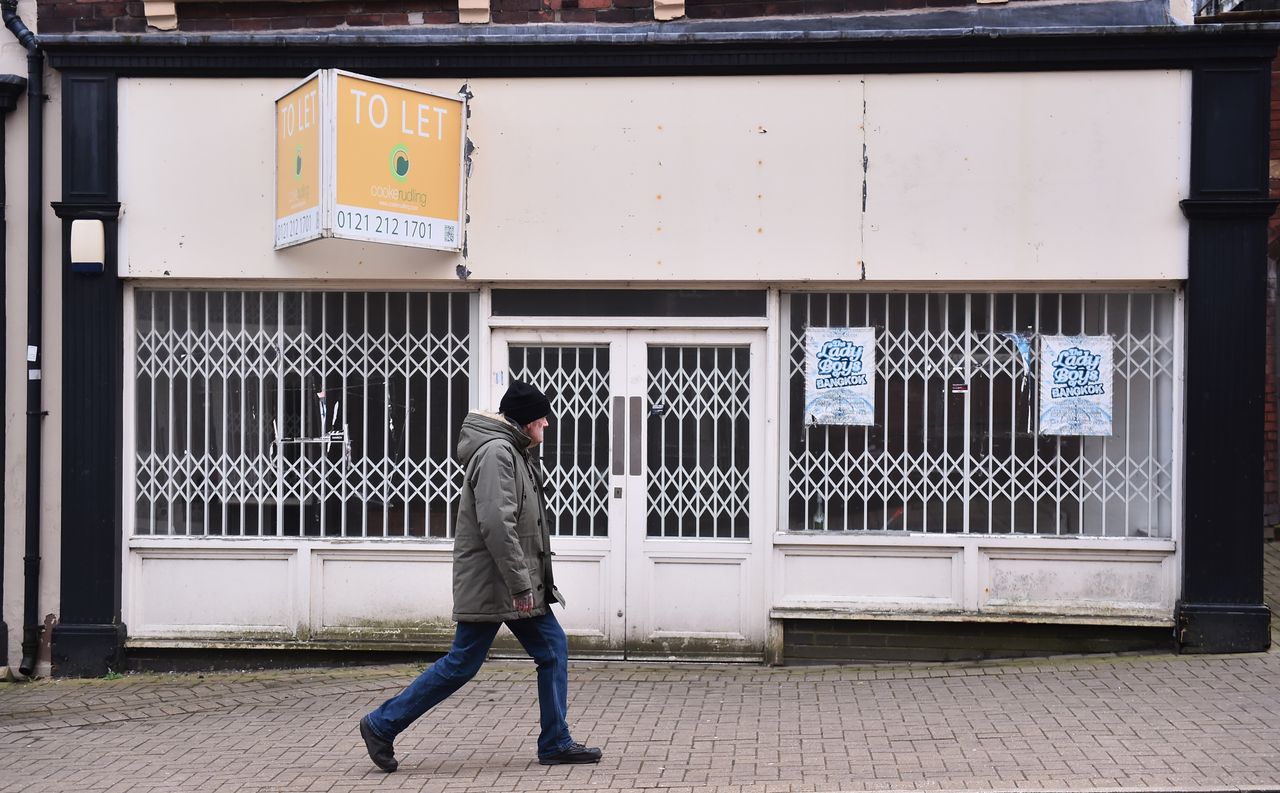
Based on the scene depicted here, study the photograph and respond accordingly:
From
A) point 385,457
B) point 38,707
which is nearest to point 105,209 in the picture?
point 385,457

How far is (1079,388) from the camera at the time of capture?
26.3ft

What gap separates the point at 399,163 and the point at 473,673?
3.37 metres

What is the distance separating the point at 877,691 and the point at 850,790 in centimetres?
190

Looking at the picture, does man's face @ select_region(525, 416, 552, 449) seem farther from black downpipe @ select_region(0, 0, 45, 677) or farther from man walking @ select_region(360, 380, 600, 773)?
black downpipe @ select_region(0, 0, 45, 677)

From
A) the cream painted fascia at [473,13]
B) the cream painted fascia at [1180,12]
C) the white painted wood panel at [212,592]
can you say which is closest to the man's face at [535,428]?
the white painted wood panel at [212,592]

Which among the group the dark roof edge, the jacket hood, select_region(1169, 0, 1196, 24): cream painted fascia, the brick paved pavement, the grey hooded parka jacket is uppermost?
select_region(1169, 0, 1196, 24): cream painted fascia

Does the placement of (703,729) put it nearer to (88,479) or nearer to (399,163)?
(399,163)

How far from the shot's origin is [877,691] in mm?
7309

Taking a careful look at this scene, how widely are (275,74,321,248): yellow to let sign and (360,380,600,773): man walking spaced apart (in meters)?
2.41

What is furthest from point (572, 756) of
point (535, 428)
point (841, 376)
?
point (841, 376)

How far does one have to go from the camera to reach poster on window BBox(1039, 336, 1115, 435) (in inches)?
315

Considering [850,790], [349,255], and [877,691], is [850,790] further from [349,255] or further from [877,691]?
[349,255]

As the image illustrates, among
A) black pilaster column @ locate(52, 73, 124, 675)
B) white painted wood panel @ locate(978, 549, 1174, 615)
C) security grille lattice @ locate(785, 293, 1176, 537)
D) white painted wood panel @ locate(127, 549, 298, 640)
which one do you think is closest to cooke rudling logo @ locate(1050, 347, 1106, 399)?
security grille lattice @ locate(785, 293, 1176, 537)

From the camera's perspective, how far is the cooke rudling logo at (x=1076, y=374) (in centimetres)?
801
